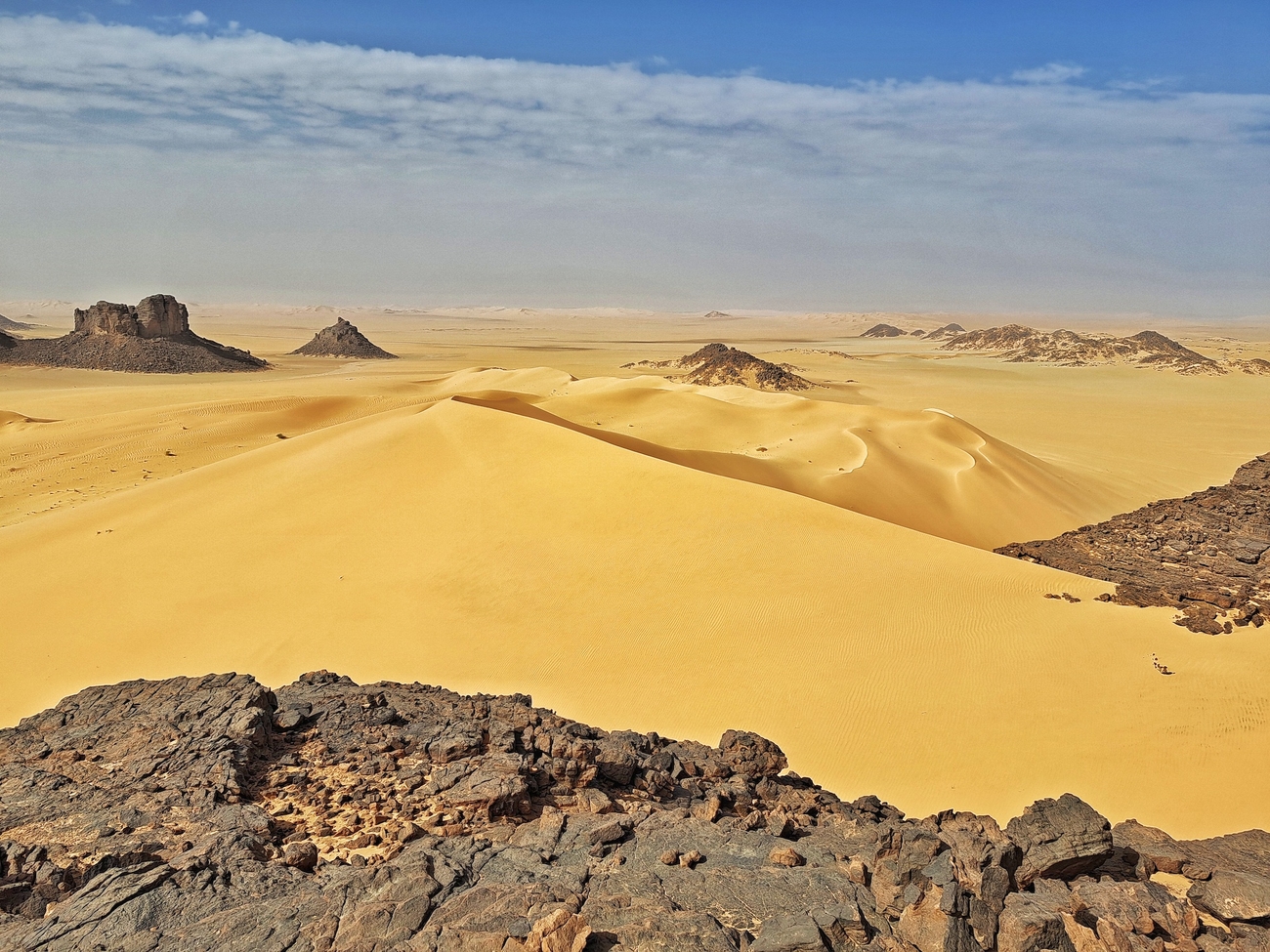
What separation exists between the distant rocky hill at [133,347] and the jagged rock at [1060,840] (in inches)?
2492

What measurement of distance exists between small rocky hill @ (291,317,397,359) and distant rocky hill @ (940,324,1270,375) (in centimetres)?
6114

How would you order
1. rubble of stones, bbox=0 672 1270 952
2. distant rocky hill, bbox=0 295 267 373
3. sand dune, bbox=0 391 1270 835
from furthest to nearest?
distant rocky hill, bbox=0 295 267 373, sand dune, bbox=0 391 1270 835, rubble of stones, bbox=0 672 1270 952

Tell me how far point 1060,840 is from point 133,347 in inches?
2668

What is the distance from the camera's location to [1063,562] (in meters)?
15.9

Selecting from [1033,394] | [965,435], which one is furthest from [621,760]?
[1033,394]

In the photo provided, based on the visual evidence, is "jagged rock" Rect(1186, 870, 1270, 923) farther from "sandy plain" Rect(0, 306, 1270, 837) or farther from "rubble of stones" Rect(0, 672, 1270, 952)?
"sandy plain" Rect(0, 306, 1270, 837)

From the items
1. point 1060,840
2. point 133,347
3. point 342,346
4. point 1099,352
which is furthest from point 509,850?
point 1099,352

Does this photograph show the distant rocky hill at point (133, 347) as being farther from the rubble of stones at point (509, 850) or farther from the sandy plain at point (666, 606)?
the rubble of stones at point (509, 850)

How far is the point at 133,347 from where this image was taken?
5966cm

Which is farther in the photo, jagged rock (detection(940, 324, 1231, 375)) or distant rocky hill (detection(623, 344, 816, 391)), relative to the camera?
jagged rock (detection(940, 324, 1231, 375))

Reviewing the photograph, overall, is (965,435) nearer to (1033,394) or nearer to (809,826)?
(809,826)

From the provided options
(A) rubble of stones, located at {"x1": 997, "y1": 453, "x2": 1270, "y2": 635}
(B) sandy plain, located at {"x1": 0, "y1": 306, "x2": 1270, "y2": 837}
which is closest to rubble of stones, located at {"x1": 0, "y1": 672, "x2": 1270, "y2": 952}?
(B) sandy plain, located at {"x1": 0, "y1": 306, "x2": 1270, "y2": 837}

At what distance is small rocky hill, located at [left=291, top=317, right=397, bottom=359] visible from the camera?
247 ft

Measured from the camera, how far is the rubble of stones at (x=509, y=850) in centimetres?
419
